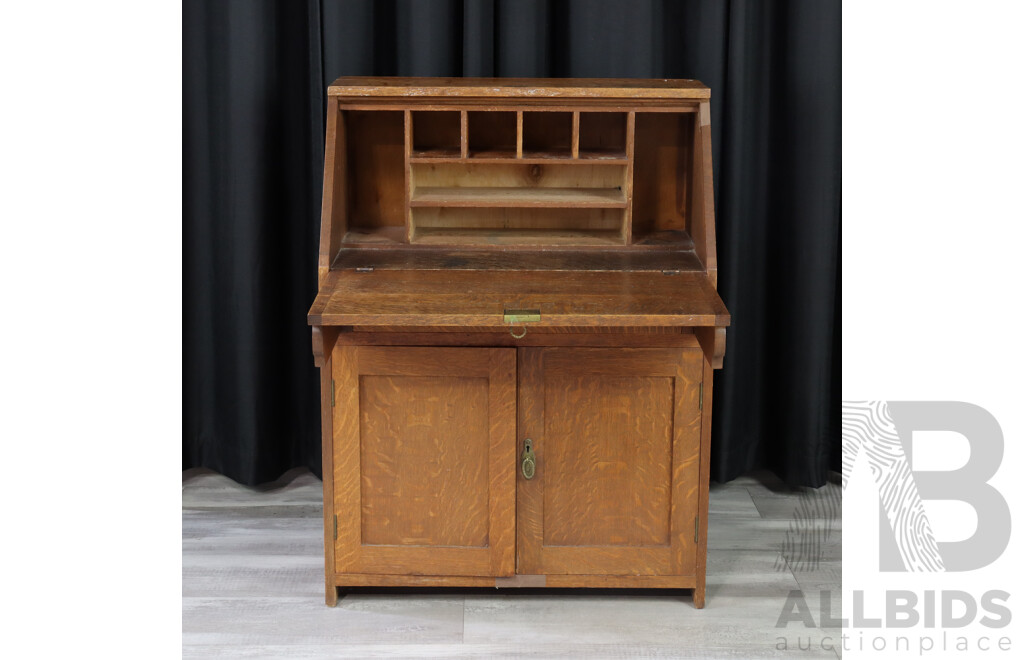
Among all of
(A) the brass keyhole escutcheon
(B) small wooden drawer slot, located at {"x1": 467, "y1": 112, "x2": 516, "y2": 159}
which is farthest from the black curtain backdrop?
(A) the brass keyhole escutcheon

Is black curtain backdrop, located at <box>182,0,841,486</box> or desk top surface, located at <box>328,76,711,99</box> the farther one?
black curtain backdrop, located at <box>182,0,841,486</box>

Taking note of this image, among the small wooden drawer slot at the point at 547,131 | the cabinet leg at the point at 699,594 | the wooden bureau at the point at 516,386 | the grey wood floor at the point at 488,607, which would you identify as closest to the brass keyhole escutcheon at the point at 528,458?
the wooden bureau at the point at 516,386

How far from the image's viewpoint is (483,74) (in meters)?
3.24

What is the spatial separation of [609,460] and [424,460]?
46 cm

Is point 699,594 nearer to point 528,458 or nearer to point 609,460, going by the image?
point 609,460

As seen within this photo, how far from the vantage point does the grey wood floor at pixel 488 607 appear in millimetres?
2686

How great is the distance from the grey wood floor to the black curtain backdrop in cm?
30

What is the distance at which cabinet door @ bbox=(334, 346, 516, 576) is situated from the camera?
2730 mm

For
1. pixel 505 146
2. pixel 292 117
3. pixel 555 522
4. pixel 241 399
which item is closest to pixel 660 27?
pixel 505 146

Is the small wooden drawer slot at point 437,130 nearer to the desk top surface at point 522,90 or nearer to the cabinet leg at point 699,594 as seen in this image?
the desk top surface at point 522,90

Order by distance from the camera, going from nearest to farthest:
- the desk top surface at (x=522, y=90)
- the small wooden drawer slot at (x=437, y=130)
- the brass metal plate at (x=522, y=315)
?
the brass metal plate at (x=522, y=315) < the desk top surface at (x=522, y=90) < the small wooden drawer slot at (x=437, y=130)

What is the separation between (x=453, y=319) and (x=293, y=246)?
1140 mm

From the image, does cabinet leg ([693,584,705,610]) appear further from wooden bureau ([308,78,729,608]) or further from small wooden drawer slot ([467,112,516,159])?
small wooden drawer slot ([467,112,516,159])

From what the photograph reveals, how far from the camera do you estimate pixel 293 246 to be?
345 cm
